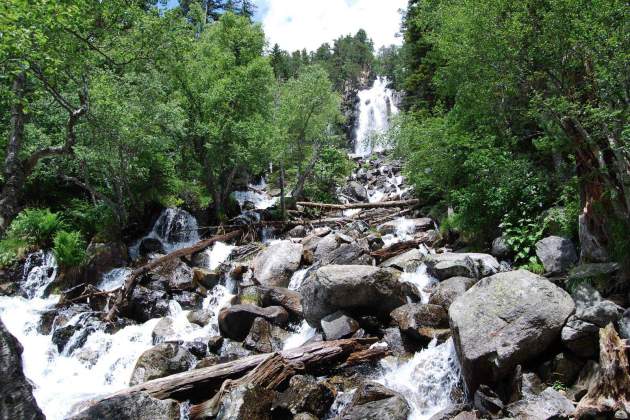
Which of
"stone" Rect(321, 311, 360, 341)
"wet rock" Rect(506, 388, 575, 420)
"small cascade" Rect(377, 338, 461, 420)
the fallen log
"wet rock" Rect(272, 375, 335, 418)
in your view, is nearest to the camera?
"wet rock" Rect(506, 388, 575, 420)

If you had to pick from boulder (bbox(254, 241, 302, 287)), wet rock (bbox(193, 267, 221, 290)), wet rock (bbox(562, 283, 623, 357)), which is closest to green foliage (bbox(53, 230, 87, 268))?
wet rock (bbox(193, 267, 221, 290))

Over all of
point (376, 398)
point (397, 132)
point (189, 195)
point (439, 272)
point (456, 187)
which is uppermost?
point (397, 132)

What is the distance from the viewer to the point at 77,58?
8.91 meters

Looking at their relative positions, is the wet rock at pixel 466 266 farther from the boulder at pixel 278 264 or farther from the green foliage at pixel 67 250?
the green foliage at pixel 67 250

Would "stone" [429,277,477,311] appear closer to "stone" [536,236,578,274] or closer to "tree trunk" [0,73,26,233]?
"stone" [536,236,578,274]

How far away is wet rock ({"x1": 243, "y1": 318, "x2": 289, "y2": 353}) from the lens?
11.0m

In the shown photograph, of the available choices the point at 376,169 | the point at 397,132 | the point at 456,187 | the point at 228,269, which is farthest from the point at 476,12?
the point at 376,169

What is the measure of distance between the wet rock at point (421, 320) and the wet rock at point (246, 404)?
12.7ft

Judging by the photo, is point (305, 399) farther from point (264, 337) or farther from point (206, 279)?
point (206, 279)

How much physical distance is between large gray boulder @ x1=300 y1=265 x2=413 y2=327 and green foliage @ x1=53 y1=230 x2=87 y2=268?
33.8 feet

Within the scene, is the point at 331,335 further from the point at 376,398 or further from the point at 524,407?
the point at 524,407

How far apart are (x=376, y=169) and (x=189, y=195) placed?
851 inches

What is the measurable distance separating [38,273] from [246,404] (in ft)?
41.0

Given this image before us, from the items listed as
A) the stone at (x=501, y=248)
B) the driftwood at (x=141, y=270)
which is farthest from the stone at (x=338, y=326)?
the driftwood at (x=141, y=270)
